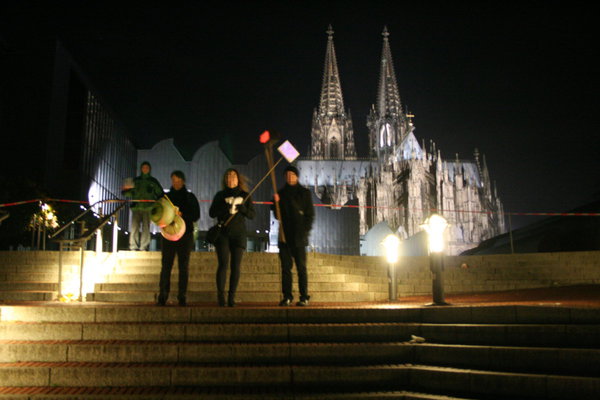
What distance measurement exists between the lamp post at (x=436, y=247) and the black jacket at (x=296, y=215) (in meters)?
1.65

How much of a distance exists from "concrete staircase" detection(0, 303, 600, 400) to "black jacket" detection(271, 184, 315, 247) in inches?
46.5

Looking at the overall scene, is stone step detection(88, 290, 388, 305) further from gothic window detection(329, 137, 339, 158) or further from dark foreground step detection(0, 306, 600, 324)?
gothic window detection(329, 137, 339, 158)

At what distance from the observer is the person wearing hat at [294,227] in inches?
236

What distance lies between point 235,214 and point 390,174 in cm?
5500

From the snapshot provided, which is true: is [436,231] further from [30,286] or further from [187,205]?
[30,286]

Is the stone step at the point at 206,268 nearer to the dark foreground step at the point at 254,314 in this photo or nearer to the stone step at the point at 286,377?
the dark foreground step at the point at 254,314

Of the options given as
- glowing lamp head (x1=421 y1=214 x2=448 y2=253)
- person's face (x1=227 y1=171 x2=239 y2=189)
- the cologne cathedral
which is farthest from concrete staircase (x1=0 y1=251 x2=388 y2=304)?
the cologne cathedral

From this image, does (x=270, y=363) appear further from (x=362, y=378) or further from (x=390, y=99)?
(x=390, y=99)

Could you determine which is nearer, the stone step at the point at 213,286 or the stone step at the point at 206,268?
the stone step at the point at 213,286

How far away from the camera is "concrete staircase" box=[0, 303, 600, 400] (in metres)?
3.92

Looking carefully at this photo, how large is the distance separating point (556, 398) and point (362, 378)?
1.46 meters

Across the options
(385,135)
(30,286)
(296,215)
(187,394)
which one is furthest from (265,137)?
(385,135)

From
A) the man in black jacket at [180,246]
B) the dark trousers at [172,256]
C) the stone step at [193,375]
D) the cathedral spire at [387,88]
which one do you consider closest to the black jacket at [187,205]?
the man in black jacket at [180,246]

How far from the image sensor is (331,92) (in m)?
83.3
